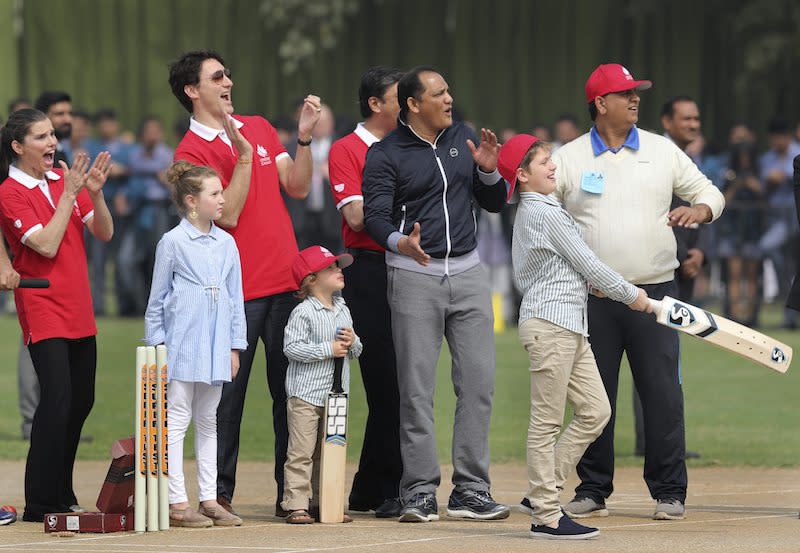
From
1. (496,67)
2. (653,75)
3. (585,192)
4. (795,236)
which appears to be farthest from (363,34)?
(585,192)

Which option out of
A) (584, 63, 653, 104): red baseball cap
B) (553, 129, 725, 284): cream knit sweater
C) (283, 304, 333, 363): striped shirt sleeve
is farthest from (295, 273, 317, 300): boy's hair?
(584, 63, 653, 104): red baseball cap

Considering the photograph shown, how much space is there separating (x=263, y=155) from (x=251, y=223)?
0.38 m

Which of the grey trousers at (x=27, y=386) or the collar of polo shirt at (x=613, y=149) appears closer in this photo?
the collar of polo shirt at (x=613, y=149)

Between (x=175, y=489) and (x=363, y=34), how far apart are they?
21647 mm

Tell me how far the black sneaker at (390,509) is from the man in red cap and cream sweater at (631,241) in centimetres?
89

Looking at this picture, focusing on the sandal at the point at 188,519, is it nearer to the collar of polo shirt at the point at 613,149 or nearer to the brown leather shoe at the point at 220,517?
the brown leather shoe at the point at 220,517

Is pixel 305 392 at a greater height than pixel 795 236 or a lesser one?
lesser

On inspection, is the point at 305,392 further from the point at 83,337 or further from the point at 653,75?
the point at 653,75

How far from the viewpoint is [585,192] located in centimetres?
934

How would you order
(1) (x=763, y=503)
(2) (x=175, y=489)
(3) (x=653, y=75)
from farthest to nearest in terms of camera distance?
(3) (x=653, y=75) < (1) (x=763, y=503) < (2) (x=175, y=489)

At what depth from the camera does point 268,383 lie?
9438 millimetres

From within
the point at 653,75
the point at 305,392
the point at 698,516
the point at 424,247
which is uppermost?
the point at 653,75

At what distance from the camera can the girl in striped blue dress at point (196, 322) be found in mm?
8891

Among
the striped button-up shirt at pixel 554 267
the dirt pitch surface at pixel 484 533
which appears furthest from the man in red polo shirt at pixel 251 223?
the striped button-up shirt at pixel 554 267
